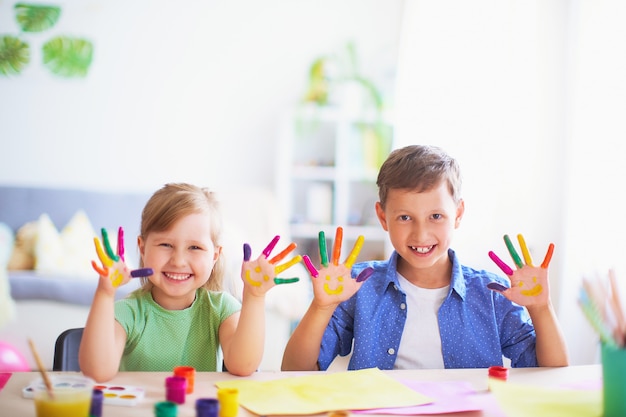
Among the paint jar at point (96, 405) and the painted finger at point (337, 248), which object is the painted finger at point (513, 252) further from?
the paint jar at point (96, 405)

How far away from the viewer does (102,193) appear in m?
4.12

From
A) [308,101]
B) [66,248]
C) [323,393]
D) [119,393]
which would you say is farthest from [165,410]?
[308,101]

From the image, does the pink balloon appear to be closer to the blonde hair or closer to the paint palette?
the blonde hair

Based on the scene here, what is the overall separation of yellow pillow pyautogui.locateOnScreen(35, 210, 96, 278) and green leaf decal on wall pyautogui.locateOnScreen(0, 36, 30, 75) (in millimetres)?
1018

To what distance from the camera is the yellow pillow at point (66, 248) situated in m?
3.63

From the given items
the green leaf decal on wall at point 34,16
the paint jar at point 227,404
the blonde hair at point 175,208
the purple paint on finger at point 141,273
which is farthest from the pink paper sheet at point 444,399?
the green leaf decal on wall at point 34,16

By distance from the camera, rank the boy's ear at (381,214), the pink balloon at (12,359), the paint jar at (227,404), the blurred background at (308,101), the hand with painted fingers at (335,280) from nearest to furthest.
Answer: the paint jar at (227,404)
the hand with painted fingers at (335,280)
the boy's ear at (381,214)
the pink balloon at (12,359)
the blurred background at (308,101)

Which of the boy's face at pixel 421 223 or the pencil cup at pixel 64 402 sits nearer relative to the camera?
the pencil cup at pixel 64 402

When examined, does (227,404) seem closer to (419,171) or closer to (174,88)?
(419,171)

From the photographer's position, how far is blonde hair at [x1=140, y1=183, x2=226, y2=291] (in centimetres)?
144

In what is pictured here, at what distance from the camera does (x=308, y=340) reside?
1.42 m

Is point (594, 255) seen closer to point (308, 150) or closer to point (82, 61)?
point (308, 150)

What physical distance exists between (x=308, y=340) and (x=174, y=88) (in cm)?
330

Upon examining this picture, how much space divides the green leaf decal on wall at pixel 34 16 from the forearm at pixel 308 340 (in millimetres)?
3490
